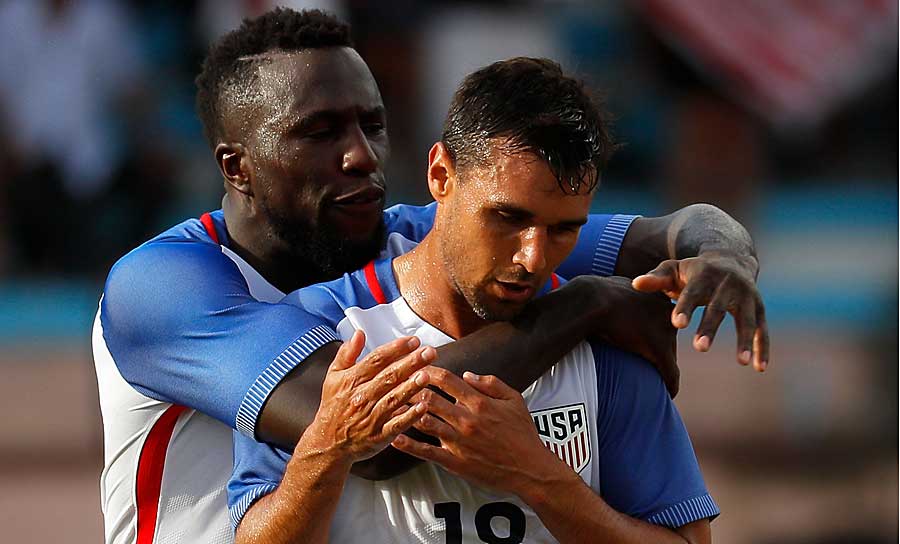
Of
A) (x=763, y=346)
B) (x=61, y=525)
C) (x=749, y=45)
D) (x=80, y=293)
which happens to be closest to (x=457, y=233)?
(x=763, y=346)

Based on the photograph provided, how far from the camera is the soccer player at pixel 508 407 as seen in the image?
2756 mm

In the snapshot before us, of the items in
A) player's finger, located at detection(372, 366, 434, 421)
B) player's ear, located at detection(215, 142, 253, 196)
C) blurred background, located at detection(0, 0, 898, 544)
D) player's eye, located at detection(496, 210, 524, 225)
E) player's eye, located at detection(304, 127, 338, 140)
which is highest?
player's eye, located at detection(304, 127, 338, 140)

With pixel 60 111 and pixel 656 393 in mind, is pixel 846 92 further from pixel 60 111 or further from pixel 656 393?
pixel 656 393

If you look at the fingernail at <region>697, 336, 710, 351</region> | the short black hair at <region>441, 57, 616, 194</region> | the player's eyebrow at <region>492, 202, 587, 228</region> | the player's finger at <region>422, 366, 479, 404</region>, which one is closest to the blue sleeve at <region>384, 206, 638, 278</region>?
the short black hair at <region>441, 57, 616, 194</region>

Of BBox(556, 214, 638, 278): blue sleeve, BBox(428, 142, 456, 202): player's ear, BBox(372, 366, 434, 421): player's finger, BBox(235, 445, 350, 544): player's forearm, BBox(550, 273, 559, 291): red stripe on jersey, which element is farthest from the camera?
BBox(556, 214, 638, 278): blue sleeve

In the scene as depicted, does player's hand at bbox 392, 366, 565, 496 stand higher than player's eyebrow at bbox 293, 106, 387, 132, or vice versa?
player's eyebrow at bbox 293, 106, 387, 132

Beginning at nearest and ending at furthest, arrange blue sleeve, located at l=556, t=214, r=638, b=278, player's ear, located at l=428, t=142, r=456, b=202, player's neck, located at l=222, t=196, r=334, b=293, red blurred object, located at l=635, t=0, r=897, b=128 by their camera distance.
Result: player's ear, located at l=428, t=142, r=456, b=202 → blue sleeve, located at l=556, t=214, r=638, b=278 → player's neck, located at l=222, t=196, r=334, b=293 → red blurred object, located at l=635, t=0, r=897, b=128

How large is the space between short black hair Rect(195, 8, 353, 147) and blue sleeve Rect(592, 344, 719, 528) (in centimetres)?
127

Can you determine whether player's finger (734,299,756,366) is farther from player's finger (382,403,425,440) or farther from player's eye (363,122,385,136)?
player's eye (363,122,385,136)

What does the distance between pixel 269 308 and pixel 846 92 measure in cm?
987

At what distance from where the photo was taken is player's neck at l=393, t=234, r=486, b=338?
9.94 ft

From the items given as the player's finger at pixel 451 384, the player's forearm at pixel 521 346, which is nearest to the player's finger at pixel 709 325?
the player's forearm at pixel 521 346

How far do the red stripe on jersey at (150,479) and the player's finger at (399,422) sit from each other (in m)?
1.12

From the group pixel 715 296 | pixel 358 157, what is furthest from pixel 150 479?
pixel 715 296
